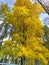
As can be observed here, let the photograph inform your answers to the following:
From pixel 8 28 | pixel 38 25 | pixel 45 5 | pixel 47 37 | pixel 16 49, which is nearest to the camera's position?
pixel 45 5

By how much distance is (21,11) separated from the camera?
1111 centimetres

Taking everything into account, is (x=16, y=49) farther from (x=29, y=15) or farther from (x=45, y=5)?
(x=45, y=5)

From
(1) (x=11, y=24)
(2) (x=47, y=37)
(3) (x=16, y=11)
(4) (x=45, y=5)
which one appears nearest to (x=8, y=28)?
(1) (x=11, y=24)

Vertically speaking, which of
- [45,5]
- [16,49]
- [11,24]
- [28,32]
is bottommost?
[45,5]

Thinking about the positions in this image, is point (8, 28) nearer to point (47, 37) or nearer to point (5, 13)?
point (5, 13)

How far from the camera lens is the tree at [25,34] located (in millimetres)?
10906

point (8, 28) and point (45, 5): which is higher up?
point (8, 28)

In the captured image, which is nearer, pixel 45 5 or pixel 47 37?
pixel 45 5

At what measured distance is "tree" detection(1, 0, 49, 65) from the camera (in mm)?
10906

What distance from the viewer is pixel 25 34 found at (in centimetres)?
1115

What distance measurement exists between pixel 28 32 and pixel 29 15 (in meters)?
0.99

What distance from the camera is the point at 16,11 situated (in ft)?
37.5

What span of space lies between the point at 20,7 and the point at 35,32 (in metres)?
1.66

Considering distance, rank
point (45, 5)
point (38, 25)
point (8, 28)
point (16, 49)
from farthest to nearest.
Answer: point (8, 28) → point (38, 25) → point (16, 49) → point (45, 5)
